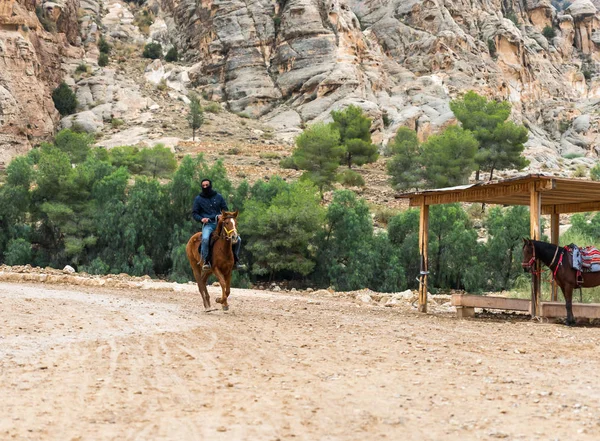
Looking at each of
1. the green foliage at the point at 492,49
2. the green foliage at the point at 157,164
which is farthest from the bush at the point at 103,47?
the green foliage at the point at 492,49

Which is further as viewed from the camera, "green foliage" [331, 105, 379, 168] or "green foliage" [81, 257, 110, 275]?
"green foliage" [331, 105, 379, 168]

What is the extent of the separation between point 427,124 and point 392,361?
5342cm

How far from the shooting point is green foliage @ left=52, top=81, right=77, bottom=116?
58875 millimetres

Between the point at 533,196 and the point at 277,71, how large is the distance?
58.8 metres

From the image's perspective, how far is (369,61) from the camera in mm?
68500

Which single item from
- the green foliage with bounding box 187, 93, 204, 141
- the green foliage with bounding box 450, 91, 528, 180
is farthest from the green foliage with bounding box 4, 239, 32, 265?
the green foliage with bounding box 187, 93, 204, 141

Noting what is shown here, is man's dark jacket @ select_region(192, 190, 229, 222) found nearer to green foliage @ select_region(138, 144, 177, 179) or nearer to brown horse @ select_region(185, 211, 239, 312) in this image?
brown horse @ select_region(185, 211, 239, 312)

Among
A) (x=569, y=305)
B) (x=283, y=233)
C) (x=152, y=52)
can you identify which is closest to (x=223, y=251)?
(x=569, y=305)

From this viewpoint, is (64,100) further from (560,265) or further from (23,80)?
(560,265)

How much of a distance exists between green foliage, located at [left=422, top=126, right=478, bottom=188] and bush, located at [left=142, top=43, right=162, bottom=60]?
4135cm

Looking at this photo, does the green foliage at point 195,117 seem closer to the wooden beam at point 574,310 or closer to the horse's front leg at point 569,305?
the wooden beam at point 574,310

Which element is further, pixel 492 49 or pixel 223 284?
pixel 492 49

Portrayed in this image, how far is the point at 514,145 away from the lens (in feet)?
143

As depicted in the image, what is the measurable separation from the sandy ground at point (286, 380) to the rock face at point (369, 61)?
4828 cm
